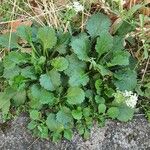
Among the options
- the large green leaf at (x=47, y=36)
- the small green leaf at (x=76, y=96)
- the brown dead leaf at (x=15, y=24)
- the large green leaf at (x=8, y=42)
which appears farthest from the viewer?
the brown dead leaf at (x=15, y=24)

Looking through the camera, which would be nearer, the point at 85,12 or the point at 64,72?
the point at 64,72

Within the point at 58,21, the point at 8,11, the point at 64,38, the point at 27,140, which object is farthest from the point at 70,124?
the point at 8,11

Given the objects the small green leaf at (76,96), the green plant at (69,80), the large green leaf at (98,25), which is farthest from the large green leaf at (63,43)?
the small green leaf at (76,96)

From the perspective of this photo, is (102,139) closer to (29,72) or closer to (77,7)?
(29,72)

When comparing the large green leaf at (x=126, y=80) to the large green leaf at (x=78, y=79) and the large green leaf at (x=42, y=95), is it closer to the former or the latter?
the large green leaf at (x=78, y=79)

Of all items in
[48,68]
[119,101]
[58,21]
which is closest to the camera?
[119,101]

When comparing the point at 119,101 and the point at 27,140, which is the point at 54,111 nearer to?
the point at 27,140

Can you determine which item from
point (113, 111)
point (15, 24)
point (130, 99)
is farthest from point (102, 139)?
point (15, 24)
